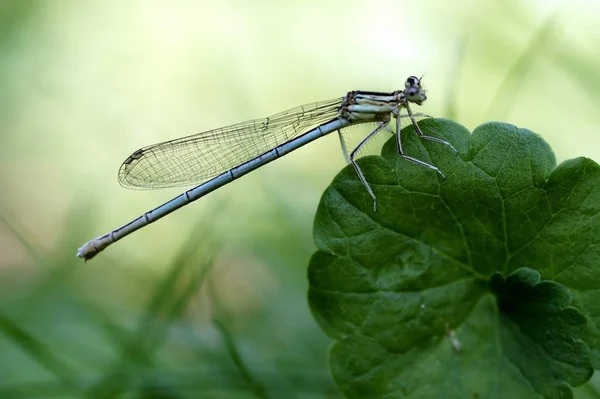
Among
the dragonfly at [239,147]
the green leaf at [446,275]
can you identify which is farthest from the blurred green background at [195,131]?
the green leaf at [446,275]

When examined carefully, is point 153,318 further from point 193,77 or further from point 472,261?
point 193,77

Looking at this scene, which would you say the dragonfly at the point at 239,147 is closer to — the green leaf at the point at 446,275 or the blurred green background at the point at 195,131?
A: the blurred green background at the point at 195,131

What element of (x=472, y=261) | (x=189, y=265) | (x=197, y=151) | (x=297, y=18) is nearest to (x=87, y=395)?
(x=189, y=265)

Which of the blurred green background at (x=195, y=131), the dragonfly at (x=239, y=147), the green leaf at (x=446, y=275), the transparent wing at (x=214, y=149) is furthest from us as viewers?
the transparent wing at (x=214, y=149)

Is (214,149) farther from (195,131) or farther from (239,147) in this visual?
(195,131)

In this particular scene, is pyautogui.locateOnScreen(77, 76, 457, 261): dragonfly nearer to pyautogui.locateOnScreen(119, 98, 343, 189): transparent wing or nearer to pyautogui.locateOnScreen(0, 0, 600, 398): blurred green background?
pyautogui.locateOnScreen(119, 98, 343, 189): transparent wing
